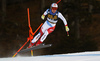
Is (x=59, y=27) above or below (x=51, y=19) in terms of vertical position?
below

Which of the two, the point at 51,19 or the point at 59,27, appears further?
the point at 59,27

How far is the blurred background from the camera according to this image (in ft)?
40.3

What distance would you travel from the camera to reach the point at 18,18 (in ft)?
65.2

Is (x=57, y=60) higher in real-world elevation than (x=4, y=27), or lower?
higher

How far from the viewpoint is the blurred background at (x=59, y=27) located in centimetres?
1230

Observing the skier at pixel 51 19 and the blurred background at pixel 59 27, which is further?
the blurred background at pixel 59 27

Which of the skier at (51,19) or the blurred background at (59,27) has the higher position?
the skier at (51,19)

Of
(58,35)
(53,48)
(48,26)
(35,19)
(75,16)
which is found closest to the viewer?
(48,26)

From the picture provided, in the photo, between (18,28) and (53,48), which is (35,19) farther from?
(53,48)

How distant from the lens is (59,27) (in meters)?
13.5

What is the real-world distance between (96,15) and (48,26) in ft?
43.7

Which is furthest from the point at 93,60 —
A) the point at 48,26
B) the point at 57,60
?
the point at 48,26

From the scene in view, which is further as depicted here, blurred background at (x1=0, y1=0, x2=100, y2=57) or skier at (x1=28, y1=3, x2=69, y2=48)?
blurred background at (x1=0, y1=0, x2=100, y2=57)

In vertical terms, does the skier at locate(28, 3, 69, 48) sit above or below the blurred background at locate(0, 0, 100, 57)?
above
